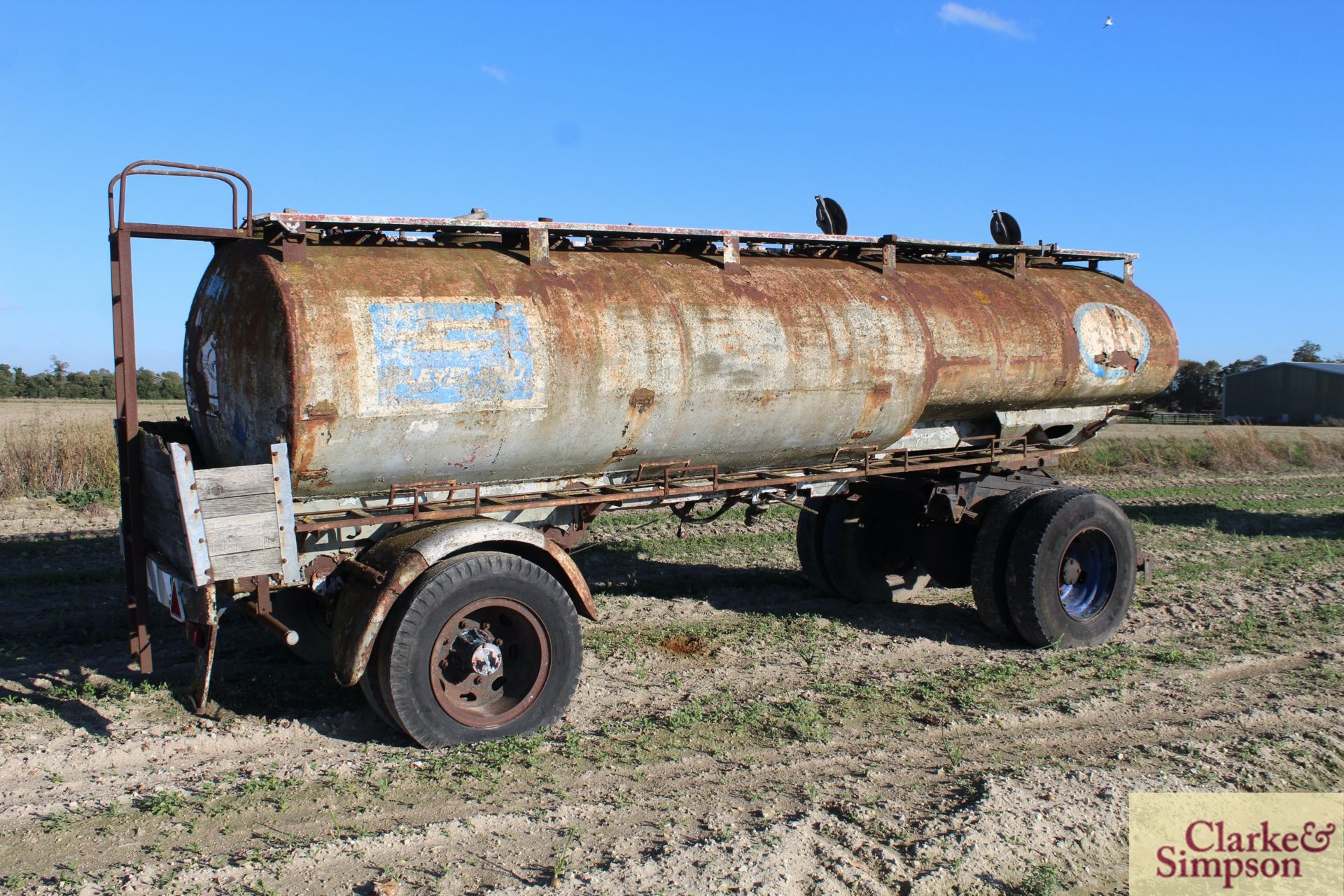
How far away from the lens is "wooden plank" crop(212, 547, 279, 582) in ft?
15.8

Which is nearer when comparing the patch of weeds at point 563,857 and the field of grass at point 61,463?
the patch of weeds at point 563,857

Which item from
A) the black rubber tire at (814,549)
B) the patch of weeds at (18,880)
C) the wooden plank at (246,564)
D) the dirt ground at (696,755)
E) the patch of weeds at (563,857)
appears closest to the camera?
the patch of weeds at (18,880)

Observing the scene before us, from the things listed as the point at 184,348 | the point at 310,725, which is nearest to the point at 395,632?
the point at 310,725

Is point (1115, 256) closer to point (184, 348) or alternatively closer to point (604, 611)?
point (604, 611)

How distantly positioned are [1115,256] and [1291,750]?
15.2ft

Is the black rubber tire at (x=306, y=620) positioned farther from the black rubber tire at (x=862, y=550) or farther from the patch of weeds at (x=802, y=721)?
the black rubber tire at (x=862, y=550)

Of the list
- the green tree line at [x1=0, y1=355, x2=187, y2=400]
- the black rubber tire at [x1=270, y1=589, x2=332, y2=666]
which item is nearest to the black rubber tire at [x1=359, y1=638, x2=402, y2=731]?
the black rubber tire at [x1=270, y1=589, x2=332, y2=666]

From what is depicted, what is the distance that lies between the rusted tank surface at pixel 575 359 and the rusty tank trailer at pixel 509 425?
0.02 metres

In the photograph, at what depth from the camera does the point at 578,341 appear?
568 centimetres

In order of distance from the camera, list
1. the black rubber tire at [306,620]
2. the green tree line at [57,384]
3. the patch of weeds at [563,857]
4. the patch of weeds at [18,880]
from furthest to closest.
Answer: the green tree line at [57,384], the black rubber tire at [306,620], the patch of weeds at [563,857], the patch of weeds at [18,880]

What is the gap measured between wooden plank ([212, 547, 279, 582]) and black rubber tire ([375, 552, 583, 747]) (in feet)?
2.10

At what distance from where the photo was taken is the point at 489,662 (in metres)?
5.38

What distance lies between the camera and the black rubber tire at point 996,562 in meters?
7.39

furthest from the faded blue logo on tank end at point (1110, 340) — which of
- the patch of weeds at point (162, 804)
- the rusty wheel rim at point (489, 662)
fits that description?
the patch of weeds at point (162, 804)
